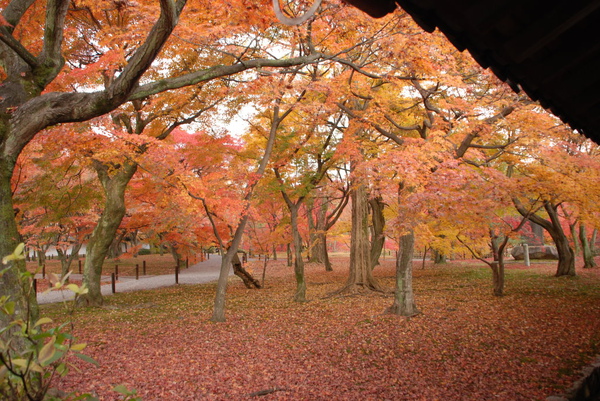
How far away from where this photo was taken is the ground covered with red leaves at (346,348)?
16.8ft

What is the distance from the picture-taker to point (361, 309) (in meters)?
10.5

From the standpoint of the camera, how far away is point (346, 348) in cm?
696

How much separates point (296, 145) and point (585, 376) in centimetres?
997

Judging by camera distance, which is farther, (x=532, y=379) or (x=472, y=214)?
(x=472, y=214)

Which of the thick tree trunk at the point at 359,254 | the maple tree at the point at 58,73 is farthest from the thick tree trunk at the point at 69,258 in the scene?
the thick tree trunk at the point at 359,254

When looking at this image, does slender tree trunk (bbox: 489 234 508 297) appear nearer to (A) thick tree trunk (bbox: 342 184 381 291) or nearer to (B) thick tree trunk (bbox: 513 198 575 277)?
(A) thick tree trunk (bbox: 342 184 381 291)

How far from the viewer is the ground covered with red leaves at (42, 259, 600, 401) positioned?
5109 mm

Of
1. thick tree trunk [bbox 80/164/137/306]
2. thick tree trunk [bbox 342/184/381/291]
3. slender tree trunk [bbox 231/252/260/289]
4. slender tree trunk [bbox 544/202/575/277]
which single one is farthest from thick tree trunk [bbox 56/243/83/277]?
slender tree trunk [bbox 544/202/575/277]

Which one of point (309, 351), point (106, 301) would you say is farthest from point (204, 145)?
point (309, 351)

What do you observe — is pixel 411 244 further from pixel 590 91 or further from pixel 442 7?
pixel 442 7

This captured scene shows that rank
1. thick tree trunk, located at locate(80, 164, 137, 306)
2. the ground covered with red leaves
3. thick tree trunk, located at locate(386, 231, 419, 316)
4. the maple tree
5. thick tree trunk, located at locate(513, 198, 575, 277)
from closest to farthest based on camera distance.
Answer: the maple tree < the ground covered with red leaves < thick tree trunk, located at locate(386, 231, 419, 316) < thick tree trunk, located at locate(80, 164, 137, 306) < thick tree trunk, located at locate(513, 198, 575, 277)

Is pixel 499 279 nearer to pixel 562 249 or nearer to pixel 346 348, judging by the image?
pixel 562 249

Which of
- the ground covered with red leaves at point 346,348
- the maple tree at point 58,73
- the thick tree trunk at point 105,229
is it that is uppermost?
the maple tree at point 58,73

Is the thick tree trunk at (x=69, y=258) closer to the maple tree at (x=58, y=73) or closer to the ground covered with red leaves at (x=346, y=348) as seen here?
the ground covered with red leaves at (x=346, y=348)
